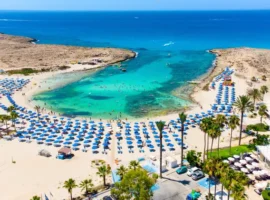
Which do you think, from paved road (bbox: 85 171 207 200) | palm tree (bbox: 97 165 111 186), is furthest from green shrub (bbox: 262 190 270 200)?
palm tree (bbox: 97 165 111 186)

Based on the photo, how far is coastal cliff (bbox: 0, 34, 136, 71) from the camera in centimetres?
11125

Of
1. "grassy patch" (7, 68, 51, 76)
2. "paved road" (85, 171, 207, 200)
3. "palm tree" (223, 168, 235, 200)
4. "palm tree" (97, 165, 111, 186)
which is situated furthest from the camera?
"grassy patch" (7, 68, 51, 76)

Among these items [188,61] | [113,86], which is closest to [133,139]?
[113,86]

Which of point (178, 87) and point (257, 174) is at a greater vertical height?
point (178, 87)

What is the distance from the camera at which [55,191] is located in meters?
36.4

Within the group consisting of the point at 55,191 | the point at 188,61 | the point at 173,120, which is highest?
the point at 188,61

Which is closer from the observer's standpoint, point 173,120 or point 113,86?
point 173,120

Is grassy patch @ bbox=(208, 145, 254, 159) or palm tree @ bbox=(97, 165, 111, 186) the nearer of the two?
palm tree @ bbox=(97, 165, 111, 186)

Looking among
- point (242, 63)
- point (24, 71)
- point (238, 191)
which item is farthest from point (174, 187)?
point (242, 63)

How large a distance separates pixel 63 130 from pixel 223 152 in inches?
1148

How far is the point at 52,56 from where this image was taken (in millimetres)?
124625

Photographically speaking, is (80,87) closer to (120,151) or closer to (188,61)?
(120,151)

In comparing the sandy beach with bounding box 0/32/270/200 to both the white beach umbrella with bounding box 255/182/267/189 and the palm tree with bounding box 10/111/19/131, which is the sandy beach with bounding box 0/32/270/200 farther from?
the white beach umbrella with bounding box 255/182/267/189

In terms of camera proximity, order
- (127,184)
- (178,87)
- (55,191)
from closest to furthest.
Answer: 1. (127,184)
2. (55,191)
3. (178,87)
